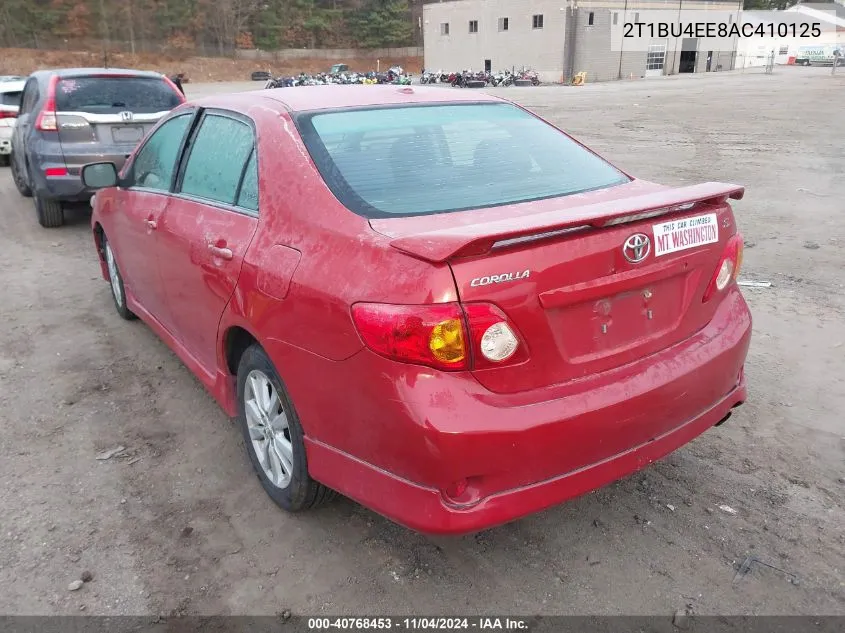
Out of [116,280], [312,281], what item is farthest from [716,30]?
[312,281]

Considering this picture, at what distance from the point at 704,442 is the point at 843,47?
72800mm

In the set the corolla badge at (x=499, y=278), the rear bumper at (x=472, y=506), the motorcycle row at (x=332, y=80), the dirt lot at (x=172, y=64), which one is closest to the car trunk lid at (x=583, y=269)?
the corolla badge at (x=499, y=278)

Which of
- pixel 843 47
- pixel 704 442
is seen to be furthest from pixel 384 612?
pixel 843 47

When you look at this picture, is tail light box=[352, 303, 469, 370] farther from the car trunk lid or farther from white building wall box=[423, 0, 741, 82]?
white building wall box=[423, 0, 741, 82]

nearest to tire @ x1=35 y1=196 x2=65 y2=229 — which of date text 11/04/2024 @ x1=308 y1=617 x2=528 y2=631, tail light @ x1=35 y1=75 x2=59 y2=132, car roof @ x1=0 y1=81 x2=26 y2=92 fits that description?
tail light @ x1=35 y1=75 x2=59 y2=132

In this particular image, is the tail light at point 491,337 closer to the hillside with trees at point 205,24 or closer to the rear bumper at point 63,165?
the rear bumper at point 63,165

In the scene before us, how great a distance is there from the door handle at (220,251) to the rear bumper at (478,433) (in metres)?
0.69

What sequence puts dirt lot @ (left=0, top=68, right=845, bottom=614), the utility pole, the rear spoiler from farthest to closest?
the utility pole
dirt lot @ (left=0, top=68, right=845, bottom=614)
the rear spoiler

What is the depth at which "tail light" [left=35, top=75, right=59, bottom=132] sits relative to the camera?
7297 mm

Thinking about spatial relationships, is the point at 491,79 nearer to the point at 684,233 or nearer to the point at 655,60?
the point at 655,60

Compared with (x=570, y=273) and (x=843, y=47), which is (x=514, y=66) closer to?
(x=843, y=47)

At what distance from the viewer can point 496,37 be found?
56125 mm

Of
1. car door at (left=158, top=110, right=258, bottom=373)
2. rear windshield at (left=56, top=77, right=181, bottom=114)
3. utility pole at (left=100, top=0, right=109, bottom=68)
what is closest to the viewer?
car door at (left=158, top=110, right=258, bottom=373)

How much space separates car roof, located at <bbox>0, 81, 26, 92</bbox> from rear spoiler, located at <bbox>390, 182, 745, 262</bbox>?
1236 centimetres
